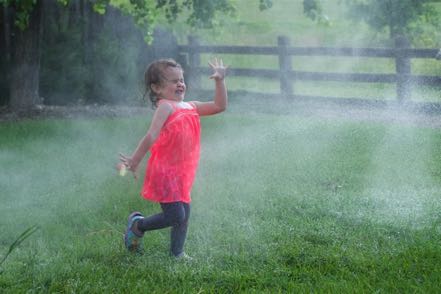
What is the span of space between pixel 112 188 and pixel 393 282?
2.61m

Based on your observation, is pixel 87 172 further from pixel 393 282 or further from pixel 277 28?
pixel 277 28

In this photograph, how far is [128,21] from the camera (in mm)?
11453

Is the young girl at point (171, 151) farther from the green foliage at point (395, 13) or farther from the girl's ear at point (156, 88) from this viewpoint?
the green foliage at point (395, 13)

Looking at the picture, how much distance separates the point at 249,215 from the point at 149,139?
1.12 meters

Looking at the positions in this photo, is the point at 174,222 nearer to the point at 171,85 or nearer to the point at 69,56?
the point at 171,85

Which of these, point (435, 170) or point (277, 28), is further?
point (277, 28)

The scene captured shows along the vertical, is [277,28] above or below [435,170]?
above

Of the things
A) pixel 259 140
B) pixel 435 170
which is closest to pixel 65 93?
pixel 259 140

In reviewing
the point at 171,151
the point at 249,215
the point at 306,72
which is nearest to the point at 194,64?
the point at 306,72

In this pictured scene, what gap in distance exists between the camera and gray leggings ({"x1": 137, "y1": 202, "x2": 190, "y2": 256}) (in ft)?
12.5

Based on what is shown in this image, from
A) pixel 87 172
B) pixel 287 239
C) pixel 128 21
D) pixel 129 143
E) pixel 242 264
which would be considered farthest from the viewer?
pixel 128 21

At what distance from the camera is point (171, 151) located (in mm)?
3777

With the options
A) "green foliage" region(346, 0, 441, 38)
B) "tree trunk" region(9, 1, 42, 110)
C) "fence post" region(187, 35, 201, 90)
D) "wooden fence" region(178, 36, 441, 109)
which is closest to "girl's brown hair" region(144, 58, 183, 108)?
"tree trunk" region(9, 1, 42, 110)

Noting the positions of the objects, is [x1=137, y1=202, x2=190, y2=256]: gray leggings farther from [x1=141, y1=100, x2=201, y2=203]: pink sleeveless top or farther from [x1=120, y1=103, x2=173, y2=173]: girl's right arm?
[x1=120, y1=103, x2=173, y2=173]: girl's right arm
